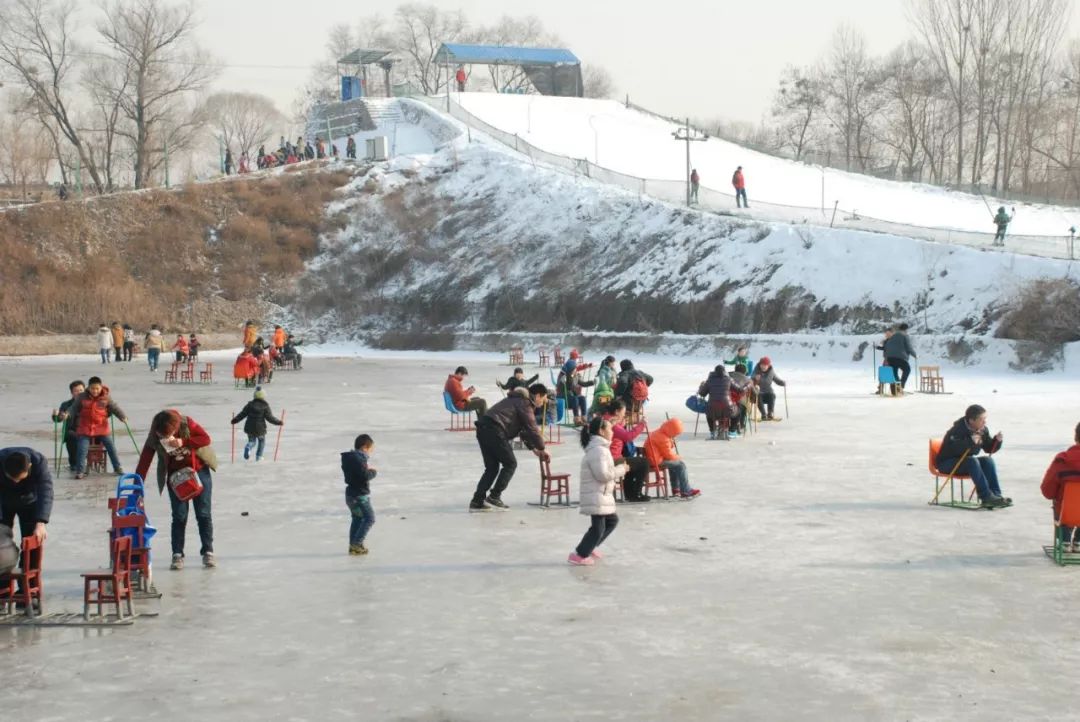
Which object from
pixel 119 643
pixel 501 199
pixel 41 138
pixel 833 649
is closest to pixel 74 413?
pixel 119 643

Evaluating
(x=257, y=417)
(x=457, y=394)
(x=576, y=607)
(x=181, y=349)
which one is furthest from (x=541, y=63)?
(x=576, y=607)

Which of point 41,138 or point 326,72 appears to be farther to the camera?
point 326,72

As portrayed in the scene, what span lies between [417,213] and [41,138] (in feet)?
135

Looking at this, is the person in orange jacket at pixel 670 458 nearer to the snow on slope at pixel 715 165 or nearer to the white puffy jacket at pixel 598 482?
the white puffy jacket at pixel 598 482

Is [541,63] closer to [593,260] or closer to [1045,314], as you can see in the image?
[593,260]

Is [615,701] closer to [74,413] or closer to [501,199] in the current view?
[74,413]

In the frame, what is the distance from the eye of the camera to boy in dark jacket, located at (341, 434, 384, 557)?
448 inches

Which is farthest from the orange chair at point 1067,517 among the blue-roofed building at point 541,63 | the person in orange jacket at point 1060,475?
the blue-roofed building at point 541,63

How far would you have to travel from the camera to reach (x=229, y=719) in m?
6.97

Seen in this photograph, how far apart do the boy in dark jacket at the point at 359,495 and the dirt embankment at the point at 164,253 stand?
4683 centimetres

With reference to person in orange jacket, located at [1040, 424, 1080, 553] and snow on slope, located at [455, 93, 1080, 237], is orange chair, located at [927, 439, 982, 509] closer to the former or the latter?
person in orange jacket, located at [1040, 424, 1080, 553]

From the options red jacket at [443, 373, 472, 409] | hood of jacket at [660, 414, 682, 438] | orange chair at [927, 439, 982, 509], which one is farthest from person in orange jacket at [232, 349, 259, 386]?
orange chair at [927, 439, 982, 509]

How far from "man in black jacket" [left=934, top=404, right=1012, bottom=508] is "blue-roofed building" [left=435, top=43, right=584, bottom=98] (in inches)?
3036

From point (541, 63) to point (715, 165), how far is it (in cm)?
2731
